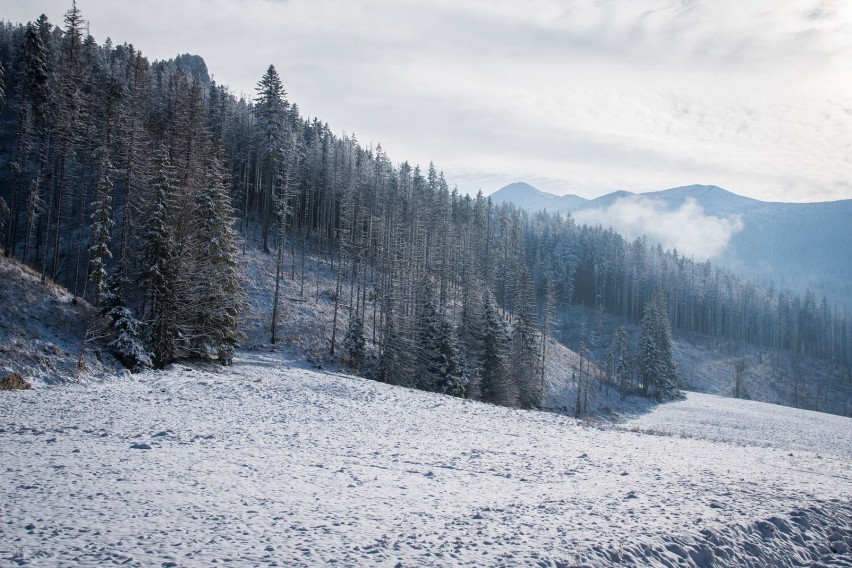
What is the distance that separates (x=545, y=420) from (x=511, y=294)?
196 ft

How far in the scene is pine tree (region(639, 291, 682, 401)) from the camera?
75500mm

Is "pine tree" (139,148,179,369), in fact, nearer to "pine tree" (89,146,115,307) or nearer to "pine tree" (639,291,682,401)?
"pine tree" (89,146,115,307)

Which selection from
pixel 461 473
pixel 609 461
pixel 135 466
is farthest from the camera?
pixel 609 461

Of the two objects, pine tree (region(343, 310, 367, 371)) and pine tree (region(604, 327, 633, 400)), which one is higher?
pine tree (region(343, 310, 367, 371))

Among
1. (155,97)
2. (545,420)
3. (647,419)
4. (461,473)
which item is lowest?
(647,419)

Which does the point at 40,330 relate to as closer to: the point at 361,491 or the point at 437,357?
the point at 361,491

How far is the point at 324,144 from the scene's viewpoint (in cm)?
10019

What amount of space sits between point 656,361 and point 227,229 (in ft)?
217

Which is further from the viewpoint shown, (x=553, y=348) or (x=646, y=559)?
(x=553, y=348)

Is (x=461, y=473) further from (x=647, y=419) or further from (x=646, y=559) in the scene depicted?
(x=647, y=419)

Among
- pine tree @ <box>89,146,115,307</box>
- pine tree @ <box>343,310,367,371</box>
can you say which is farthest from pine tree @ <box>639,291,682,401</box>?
pine tree @ <box>89,146,115,307</box>

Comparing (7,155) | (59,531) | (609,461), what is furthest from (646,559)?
(7,155)

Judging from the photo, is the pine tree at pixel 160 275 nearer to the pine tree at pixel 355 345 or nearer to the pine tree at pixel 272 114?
the pine tree at pixel 355 345

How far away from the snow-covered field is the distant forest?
32.3ft
